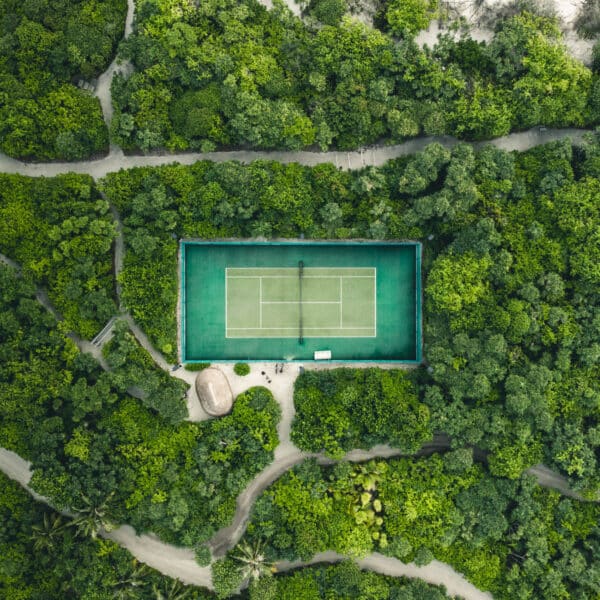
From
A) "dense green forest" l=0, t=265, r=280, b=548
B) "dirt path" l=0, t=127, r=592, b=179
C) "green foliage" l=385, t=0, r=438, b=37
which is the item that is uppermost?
"green foliage" l=385, t=0, r=438, b=37

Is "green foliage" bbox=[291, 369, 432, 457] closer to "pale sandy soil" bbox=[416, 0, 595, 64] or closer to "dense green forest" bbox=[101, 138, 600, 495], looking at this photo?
"dense green forest" bbox=[101, 138, 600, 495]

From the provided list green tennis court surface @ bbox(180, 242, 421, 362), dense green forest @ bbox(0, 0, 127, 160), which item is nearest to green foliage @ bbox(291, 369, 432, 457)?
green tennis court surface @ bbox(180, 242, 421, 362)

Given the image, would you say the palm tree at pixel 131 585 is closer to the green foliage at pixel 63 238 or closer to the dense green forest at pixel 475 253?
the dense green forest at pixel 475 253

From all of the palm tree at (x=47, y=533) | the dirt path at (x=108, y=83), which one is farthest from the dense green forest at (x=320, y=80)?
the palm tree at (x=47, y=533)

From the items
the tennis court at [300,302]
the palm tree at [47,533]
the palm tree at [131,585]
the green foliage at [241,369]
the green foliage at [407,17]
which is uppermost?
the green foliage at [407,17]

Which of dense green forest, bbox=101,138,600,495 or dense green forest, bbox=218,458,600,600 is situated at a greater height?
dense green forest, bbox=101,138,600,495

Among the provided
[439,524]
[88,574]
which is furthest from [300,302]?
[88,574]

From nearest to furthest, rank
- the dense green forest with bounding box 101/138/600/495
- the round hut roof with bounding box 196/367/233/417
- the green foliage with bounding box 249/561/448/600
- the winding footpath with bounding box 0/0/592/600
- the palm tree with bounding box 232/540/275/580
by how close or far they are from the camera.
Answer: the palm tree with bounding box 232/540/275/580 < the green foliage with bounding box 249/561/448/600 < the dense green forest with bounding box 101/138/600/495 < the round hut roof with bounding box 196/367/233/417 < the winding footpath with bounding box 0/0/592/600
